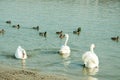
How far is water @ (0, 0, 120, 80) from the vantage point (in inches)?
667

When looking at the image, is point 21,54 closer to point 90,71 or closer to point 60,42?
point 90,71

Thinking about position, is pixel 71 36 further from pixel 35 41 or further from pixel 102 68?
pixel 102 68

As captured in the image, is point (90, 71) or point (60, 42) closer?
point (90, 71)

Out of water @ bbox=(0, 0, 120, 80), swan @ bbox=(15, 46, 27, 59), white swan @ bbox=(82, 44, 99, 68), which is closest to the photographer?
water @ bbox=(0, 0, 120, 80)

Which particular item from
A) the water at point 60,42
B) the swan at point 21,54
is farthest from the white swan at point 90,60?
the swan at point 21,54

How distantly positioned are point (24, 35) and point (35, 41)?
2265mm

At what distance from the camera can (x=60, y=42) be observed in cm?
2350

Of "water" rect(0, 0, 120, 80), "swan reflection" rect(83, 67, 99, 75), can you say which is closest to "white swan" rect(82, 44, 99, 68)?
"swan reflection" rect(83, 67, 99, 75)

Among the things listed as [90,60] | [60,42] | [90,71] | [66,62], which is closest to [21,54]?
[66,62]

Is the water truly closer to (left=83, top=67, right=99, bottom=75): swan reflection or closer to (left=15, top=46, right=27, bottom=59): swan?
(left=83, top=67, right=99, bottom=75): swan reflection

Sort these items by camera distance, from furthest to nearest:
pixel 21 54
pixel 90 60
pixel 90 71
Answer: pixel 21 54 < pixel 90 60 < pixel 90 71

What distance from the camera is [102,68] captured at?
17.2 m

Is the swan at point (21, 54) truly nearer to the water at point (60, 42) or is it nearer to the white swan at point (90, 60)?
the water at point (60, 42)

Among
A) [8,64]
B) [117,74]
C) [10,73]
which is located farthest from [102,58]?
[10,73]
